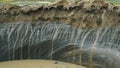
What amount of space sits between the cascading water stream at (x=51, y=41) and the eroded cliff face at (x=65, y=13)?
0.75 feet

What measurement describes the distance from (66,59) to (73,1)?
2.23 metres

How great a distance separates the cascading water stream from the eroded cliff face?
0.75 ft

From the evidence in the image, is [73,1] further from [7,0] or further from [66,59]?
[7,0]

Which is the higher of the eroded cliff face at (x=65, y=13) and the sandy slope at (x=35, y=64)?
the eroded cliff face at (x=65, y=13)

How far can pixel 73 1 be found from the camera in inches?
444

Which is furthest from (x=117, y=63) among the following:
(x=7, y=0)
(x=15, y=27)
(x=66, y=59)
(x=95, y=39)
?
(x=7, y=0)

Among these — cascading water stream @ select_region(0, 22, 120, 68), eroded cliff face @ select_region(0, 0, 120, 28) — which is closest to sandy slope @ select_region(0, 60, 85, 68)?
cascading water stream @ select_region(0, 22, 120, 68)

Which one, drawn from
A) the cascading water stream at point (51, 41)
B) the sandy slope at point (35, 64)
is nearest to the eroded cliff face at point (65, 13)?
the cascading water stream at point (51, 41)

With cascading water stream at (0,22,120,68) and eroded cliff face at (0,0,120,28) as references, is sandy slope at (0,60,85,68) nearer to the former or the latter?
cascading water stream at (0,22,120,68)

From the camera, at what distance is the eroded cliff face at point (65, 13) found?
1068cm

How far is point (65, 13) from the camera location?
11.2 m

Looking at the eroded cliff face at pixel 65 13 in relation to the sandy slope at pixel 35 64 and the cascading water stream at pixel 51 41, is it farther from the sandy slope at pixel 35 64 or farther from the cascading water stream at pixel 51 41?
the sandy slope at pixel 35 64

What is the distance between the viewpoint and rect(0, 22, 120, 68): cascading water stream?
410 inches

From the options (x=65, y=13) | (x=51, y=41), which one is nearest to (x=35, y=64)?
(x=51, y=41)
